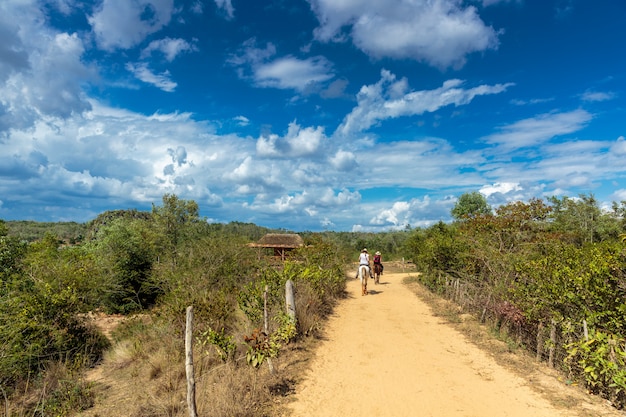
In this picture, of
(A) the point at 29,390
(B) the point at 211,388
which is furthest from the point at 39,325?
(B) the point at 211,388

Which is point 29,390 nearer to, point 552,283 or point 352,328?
point 352,328

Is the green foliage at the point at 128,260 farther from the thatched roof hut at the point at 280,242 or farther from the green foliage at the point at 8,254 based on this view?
the thatched roof hut at the point at 280,242

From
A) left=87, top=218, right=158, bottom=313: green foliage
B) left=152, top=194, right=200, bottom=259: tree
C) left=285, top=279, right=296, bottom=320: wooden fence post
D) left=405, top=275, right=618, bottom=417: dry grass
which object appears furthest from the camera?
left=152, top=194, right=200, bottom=259: tree

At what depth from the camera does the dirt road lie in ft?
17.8

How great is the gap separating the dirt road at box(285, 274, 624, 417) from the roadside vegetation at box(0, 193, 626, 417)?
51cm

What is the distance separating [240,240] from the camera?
16.8 meters

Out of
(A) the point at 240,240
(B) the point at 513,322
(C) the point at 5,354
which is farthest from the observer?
(A) the point at 240,240

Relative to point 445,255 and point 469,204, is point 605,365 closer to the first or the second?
point 445,255

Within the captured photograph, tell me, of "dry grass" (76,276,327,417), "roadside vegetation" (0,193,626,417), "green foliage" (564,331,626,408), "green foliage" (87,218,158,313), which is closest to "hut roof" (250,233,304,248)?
"green foliage" (87,218,158,313)

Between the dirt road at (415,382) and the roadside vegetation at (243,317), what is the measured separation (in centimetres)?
51

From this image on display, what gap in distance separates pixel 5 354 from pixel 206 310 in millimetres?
3745

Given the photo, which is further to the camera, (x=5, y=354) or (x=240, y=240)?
(x=240, y=240)

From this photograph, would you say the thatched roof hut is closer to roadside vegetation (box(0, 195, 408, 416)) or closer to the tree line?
roadside vegetation (box(0, 195, 408, 416))

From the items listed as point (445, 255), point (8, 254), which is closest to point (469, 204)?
point (445, 255)
